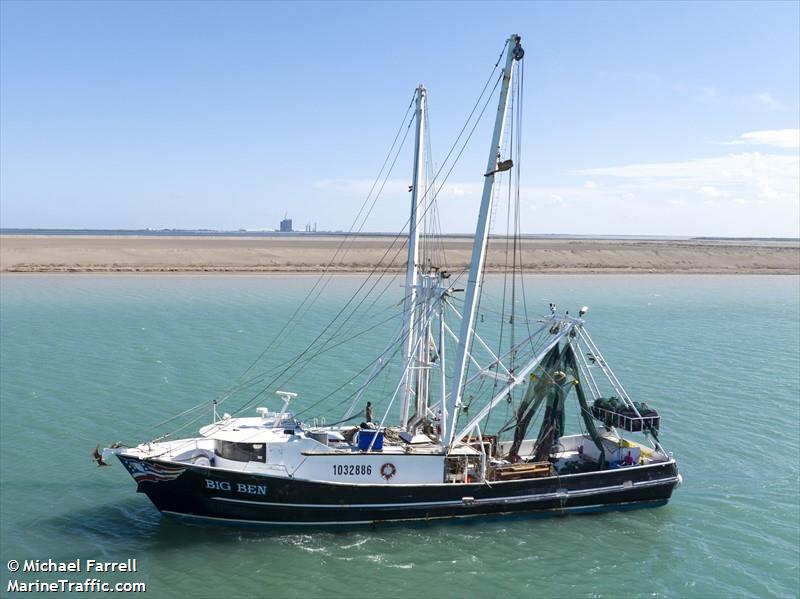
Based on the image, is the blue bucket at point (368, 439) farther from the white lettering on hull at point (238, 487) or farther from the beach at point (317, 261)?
the beach at point (317, 261)

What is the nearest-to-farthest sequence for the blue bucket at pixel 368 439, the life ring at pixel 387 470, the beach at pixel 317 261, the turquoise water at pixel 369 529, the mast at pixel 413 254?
the turquoise water at pixel 369 529, the life ring at pixel 387 470, the blue bucket at pixel 368 439, the mast at pixel 413 254, the beach at pixel 317 261

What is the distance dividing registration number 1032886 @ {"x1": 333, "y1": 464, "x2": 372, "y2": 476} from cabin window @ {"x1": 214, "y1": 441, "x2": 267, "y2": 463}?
2047 mm

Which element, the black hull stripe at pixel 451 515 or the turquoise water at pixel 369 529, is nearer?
the turquoise water at pixel 369 529

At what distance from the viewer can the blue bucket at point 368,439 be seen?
19859 millimetres

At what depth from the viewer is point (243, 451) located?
1964 cm

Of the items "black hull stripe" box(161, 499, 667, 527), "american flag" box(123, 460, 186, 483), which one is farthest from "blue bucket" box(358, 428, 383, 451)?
"american flag" box(123, 460, 186, 483)

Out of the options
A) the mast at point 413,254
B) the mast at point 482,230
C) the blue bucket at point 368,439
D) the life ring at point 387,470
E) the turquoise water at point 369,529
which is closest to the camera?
Answer: the turquoise water at point 369,529

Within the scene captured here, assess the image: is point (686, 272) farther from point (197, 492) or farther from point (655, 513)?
point (197, 492)

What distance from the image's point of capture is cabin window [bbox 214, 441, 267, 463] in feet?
64.1

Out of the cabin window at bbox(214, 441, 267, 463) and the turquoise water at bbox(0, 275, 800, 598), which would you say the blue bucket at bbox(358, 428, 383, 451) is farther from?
the cabin window at bbox(214, 441, 267, 463)

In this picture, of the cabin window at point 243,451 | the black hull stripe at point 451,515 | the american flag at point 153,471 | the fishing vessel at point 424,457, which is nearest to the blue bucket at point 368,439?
the fishing vessel at point 424,457

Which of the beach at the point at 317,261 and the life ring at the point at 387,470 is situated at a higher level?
the beach at the point at 317,261

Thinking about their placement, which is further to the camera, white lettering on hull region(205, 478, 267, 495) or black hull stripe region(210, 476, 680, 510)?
black hull stripe region(210, 476, 680, 510)

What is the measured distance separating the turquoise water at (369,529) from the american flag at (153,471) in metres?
1.41
